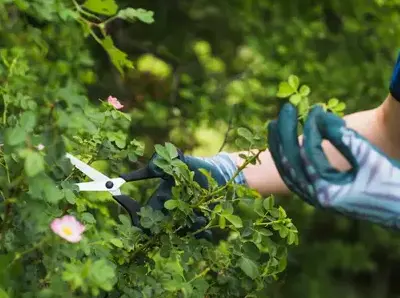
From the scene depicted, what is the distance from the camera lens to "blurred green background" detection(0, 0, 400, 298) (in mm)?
2412

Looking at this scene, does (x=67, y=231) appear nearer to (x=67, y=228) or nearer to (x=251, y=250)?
(x=67, y=228)

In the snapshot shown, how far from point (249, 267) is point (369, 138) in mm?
354

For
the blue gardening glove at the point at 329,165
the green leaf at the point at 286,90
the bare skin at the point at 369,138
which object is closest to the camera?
the blue gardening glove at the point at 329,165

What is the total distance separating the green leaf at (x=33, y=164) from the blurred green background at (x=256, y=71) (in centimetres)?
124

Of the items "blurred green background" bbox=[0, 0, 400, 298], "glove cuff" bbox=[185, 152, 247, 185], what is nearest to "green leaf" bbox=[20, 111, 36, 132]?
"glove cuff" bbox=[185, 152, 247, 185]

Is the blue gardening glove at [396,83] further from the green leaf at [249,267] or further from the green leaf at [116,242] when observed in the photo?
the green leaf at [116,242]

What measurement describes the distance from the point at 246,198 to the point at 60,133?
304mm

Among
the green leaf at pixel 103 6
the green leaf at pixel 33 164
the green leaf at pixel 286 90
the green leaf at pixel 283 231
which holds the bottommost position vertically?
the green leaf at pixel 103 6

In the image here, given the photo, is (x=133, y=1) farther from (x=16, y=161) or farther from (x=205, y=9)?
(x=16, y=161)

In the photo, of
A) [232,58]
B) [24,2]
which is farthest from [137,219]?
[232,58]

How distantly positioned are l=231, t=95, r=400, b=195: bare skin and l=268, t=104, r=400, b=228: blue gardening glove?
254 millimetres

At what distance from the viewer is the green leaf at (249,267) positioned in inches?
46.8

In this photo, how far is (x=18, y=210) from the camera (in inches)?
40.9

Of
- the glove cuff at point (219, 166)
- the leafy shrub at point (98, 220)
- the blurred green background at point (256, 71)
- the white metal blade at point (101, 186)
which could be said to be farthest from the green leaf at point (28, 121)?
the blurred green background at point (256, 71)
